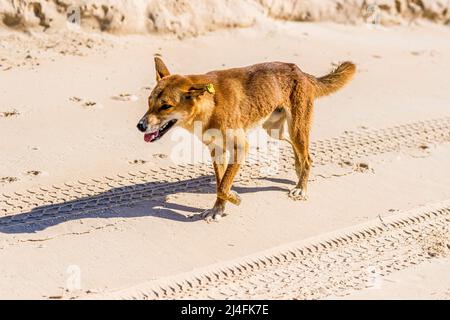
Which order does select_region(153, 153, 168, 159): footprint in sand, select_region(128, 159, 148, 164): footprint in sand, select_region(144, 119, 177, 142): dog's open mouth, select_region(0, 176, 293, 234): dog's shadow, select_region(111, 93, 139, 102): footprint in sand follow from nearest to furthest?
select_region(144, 119, 177, 142): dog's open mouth, select_region(0, 176, 293, 234): dog's shadow, select_region(128, 159, 148, 164): footprint in sand, select_region(153, 153, 168, 159): footprint in sand, select_region(111, 93, 139, 102): footprint in sand

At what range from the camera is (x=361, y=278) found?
643cm

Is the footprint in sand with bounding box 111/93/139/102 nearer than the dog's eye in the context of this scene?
No

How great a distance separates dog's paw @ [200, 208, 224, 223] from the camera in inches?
292

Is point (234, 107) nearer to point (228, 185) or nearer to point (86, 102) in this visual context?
point (228, 185)

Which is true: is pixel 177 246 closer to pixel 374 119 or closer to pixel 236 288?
pixel 236 288

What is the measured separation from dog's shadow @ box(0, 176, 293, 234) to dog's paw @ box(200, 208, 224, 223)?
0.19 feet

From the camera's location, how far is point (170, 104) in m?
6.98

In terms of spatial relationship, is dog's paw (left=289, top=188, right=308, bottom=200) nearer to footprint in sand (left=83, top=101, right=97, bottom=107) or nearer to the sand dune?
footprint in sand (left=83, top=101, right=97, bottom=107)

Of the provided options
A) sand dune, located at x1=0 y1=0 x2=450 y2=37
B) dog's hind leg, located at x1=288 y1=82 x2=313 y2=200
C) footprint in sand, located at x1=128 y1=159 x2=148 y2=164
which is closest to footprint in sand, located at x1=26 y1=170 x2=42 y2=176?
footprint in sand, located at x1=128 y1=159 x2=148 y2=164

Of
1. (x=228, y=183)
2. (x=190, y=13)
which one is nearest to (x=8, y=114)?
(x=228, y=183)

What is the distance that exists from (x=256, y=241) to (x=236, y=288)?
88 centimetres

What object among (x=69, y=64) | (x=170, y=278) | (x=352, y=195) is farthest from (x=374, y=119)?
(x=170, y=278)
